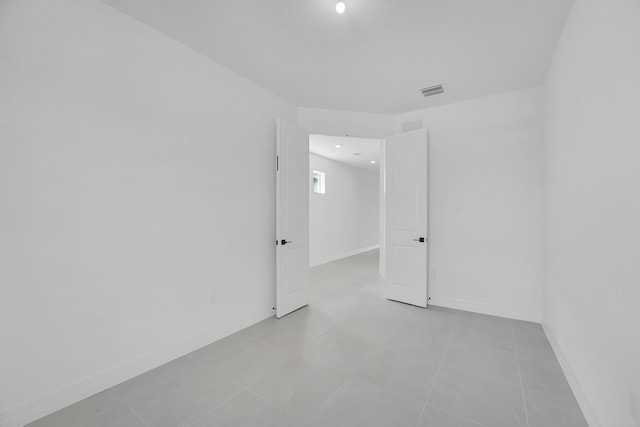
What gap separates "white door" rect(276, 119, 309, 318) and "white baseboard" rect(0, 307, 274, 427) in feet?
3.01

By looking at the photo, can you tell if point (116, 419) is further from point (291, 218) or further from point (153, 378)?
point (291, 218)

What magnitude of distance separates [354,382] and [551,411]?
4.27 feet

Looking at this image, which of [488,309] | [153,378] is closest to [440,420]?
[153,378]

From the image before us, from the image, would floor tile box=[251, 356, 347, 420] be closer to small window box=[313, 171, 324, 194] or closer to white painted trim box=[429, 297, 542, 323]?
white painted trim box=[429, 297, 542, 323]

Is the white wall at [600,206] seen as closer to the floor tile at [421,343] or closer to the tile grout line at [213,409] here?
the floor tile at [421,343]

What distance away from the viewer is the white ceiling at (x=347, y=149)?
18.1 feet

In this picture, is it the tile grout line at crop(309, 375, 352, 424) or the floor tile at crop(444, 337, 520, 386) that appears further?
the floor tile at crop(444, 337, 520, 386)

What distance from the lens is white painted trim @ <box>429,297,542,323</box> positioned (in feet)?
10.4

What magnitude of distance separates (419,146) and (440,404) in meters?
3.03

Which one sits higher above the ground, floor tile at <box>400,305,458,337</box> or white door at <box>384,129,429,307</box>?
white door at <box>384,129,429,307</box>

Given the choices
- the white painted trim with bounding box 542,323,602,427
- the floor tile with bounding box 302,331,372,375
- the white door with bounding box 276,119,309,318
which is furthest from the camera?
the white door with bounding box 276,119,309,318

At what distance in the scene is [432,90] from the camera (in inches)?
130

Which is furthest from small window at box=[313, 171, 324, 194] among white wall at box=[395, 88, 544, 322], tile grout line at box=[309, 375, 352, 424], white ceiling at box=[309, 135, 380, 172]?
tile grout line at box=[309, 375, 352, 424]

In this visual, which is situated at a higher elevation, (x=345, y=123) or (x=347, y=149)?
(x=347, y=149)
